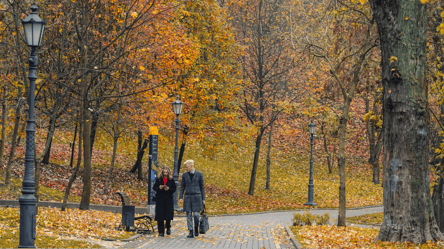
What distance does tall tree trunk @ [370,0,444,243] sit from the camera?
10312mm

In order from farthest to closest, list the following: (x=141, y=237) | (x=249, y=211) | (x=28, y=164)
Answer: (x=249, y=211) < (x=141, y=237) < (x=28, y=164)

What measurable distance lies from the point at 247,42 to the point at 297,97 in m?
4.59

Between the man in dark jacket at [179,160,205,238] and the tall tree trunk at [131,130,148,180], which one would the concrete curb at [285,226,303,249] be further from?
the tall tree trunk at [131,130,148,180]

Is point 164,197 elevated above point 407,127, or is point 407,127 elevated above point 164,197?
point 407,127

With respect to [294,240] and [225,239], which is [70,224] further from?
[294,240]

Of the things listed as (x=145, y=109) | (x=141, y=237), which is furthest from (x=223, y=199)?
(x=141, y=237)

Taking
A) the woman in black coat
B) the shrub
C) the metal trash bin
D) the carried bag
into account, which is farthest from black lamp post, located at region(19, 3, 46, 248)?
the shrub

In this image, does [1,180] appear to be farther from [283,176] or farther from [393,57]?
[283,176]

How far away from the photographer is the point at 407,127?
Answer: 408 inches

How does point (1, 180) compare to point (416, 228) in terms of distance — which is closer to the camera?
point (416, 228)

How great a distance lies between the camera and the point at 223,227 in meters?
15.2

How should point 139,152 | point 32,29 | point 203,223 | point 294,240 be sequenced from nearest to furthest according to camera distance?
1. point 32,29
2. point 294,240
3. point 203,223
4. point 139,152

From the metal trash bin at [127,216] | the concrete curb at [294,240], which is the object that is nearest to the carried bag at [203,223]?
the metal trash bin at [127,216]

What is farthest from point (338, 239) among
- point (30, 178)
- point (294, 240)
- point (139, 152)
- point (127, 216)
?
point (139, 152)
